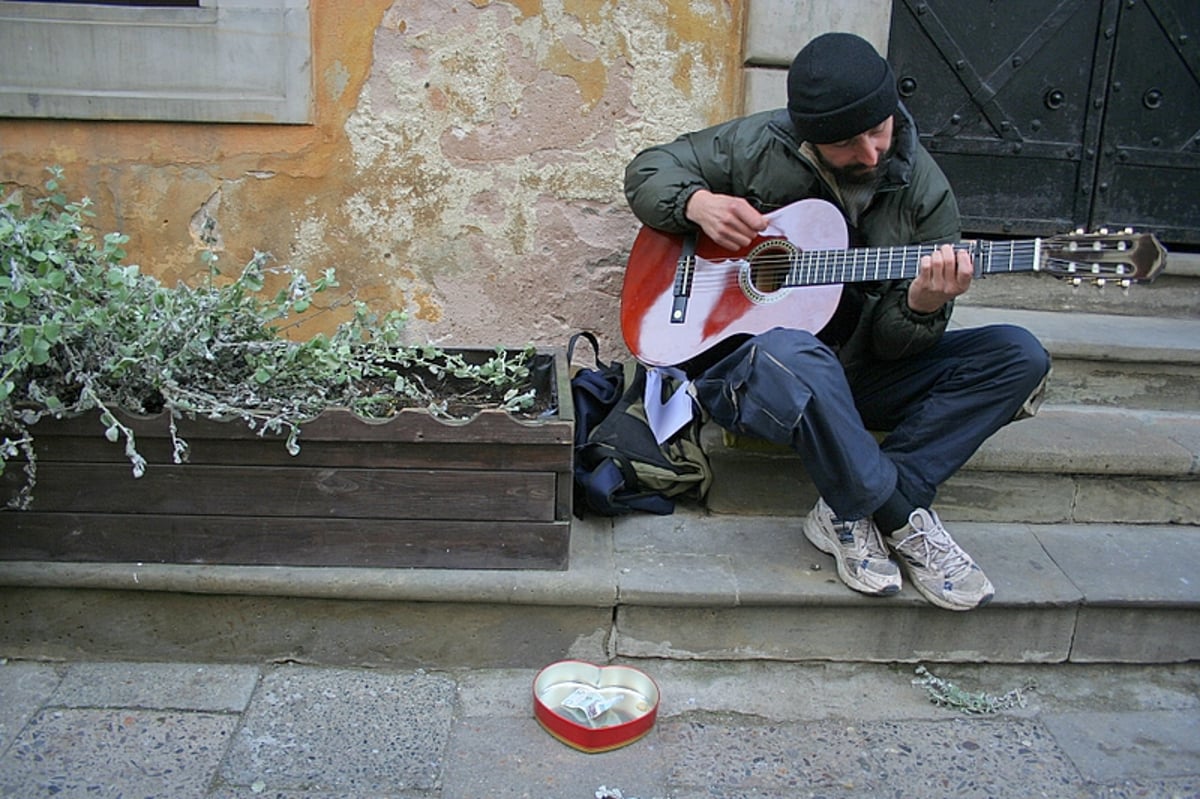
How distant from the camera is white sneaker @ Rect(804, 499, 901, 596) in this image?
2502 millimetres

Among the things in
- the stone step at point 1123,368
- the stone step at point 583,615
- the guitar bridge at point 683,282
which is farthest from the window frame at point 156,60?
the stone step at point 1123,368

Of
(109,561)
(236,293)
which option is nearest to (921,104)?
(236,293)

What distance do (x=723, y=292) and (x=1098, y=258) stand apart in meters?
0.87

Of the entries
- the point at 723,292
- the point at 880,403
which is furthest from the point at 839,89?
the point at 880,403

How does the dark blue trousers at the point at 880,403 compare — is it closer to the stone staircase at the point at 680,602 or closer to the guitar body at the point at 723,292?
the guitar body at the point at 723,292

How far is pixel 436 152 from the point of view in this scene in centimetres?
322

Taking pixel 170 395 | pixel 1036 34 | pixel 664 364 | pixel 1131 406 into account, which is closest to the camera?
pixel 170 395

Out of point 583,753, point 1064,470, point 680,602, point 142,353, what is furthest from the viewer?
point 1064,470

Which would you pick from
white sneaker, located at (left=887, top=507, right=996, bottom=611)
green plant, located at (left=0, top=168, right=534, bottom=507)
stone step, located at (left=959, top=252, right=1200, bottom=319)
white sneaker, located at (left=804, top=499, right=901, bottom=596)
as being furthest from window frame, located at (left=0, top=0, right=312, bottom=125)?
stone step, located at (left=959, top=252, right=1200, bottom=319)

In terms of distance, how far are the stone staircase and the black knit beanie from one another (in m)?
0.88

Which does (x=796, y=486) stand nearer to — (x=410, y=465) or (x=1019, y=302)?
(x=410, y=465)

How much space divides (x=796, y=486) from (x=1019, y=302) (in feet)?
4.61

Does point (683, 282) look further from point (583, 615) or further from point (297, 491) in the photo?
point (297, 491)

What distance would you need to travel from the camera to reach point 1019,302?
3.76m
